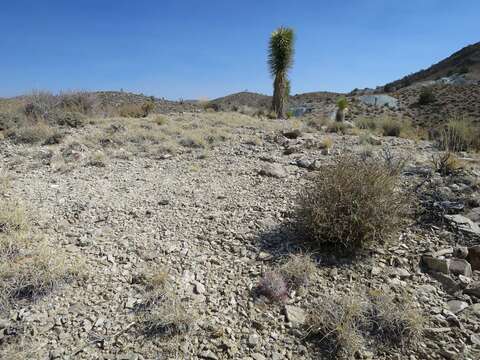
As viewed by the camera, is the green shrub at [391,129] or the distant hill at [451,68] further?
the distant hill at [451,68]

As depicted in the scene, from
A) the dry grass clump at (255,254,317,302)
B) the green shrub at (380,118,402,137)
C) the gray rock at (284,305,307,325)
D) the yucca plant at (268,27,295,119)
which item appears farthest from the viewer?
the yucca plant at (268,27,295,119)

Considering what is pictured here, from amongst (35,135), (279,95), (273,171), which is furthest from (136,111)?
(273,171)

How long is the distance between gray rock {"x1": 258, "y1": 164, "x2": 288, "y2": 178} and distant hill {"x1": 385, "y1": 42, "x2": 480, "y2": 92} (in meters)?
41.3

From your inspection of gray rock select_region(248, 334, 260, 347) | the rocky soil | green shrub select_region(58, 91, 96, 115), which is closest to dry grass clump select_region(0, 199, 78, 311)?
the rocky soil

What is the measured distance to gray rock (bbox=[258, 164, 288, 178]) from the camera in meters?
5.39

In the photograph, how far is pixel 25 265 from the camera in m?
2.68

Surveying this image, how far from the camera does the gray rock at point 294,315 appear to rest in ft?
7.70

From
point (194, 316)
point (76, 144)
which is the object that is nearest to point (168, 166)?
point (76, 144)

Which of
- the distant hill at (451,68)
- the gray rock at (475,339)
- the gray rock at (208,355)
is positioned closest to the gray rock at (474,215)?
the gray rock at (475,339)

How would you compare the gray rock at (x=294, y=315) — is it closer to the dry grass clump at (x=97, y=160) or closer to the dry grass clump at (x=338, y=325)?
the dry grass clump at (x=338, y=325)

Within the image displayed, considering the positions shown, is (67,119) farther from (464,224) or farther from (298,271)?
(464,224)

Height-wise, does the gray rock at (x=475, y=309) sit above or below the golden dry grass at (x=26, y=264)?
below

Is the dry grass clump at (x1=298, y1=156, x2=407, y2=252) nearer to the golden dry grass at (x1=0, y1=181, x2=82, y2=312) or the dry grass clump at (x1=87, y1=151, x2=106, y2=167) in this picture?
the golden dry grass at (x1=0, y1=181, x2=82, y2=312)

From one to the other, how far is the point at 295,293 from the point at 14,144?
729 centimetres
